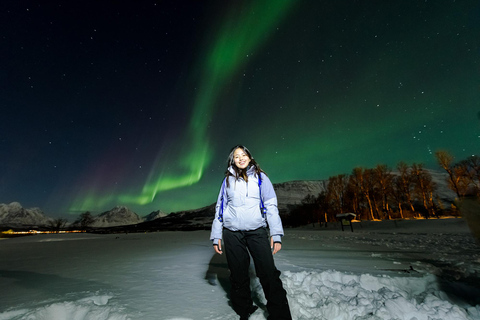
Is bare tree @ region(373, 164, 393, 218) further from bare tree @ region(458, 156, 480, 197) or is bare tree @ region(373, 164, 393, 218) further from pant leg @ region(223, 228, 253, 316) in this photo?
pant leg @ region(223, 228, 253, 316)

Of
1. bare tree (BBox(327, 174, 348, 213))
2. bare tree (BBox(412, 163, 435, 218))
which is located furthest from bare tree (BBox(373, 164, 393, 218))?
bare tree (BBox(327, 174, 348, 213))

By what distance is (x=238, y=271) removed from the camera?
2.55 m

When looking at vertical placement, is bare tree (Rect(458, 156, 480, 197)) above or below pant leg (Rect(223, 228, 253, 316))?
above

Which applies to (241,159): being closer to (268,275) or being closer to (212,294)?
(268,275)

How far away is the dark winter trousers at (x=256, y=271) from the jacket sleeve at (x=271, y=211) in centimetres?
13

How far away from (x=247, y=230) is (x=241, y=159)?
0.93 meters

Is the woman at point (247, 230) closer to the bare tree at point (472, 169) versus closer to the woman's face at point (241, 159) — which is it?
the woman's face at point (241, 159)

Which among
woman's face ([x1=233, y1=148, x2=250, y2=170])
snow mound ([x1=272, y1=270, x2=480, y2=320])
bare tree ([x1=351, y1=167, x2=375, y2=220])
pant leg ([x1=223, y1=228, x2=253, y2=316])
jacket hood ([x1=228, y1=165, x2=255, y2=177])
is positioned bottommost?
snow mound ([x1=272, y1=270, x2=480, y2=320])

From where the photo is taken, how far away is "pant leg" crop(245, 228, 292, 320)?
88.0 inches

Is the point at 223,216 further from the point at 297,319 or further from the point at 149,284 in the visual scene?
the point at 149,284

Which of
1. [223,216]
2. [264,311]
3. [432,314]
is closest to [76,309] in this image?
[223,216]

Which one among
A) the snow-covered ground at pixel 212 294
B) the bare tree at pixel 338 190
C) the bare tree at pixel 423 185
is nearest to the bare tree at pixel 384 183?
the bare tree at pixel 423 185

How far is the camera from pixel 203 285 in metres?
3.44

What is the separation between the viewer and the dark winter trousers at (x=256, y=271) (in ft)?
7.45
